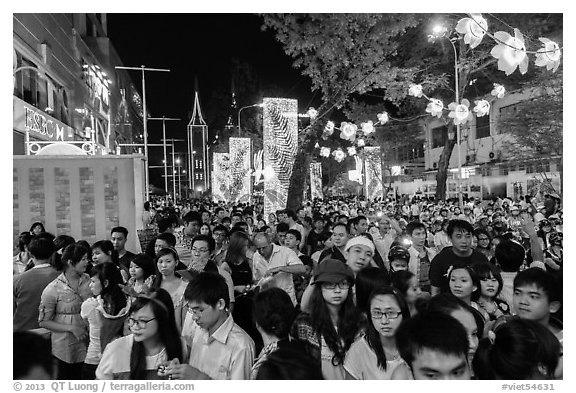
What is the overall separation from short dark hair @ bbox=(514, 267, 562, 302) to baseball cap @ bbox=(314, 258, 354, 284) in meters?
1.26

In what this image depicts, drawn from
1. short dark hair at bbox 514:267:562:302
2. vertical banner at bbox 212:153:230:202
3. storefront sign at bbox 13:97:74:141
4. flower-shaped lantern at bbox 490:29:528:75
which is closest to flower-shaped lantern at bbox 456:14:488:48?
flower-shaped lantern at bbox 490:29:528:75

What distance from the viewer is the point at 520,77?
74.5 feet

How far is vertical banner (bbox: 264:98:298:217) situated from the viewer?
12844 mm

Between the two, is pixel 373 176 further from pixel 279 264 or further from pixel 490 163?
pixel 279 264

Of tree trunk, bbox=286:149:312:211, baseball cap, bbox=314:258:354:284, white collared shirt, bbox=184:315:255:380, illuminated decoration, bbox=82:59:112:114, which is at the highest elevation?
illuminated decoration, bbox=82:59:112:114

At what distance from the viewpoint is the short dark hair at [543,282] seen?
360 cm

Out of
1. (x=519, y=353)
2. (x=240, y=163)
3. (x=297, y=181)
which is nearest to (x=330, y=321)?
(x=519, y=353)

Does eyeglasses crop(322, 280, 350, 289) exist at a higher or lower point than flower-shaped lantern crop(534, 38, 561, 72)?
lower

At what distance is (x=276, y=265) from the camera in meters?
5.75

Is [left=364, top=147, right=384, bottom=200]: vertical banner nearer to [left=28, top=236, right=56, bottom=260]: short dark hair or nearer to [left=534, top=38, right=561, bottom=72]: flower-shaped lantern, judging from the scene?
[left=534, top=38, right=561, bottom=72]: flower-shaped lantern

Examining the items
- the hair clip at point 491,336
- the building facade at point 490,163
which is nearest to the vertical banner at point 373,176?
the building facade at point 490,163

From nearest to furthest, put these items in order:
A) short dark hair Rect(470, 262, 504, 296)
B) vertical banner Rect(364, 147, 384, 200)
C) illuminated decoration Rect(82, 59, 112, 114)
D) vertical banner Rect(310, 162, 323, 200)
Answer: short dark hair Rect(470, 262, 504, 296)
vertical banner Rect(364, 147, 384, 200)
vertical banner Rect(310, 162, 323, 200)
illuminated decoration Rect(82, 59, 112, 114)

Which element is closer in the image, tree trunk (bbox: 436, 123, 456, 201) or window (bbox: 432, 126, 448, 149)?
tree trunk (bbox: 436, 123, 456, 201)

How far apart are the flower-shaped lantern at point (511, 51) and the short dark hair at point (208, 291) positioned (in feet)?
12.3
